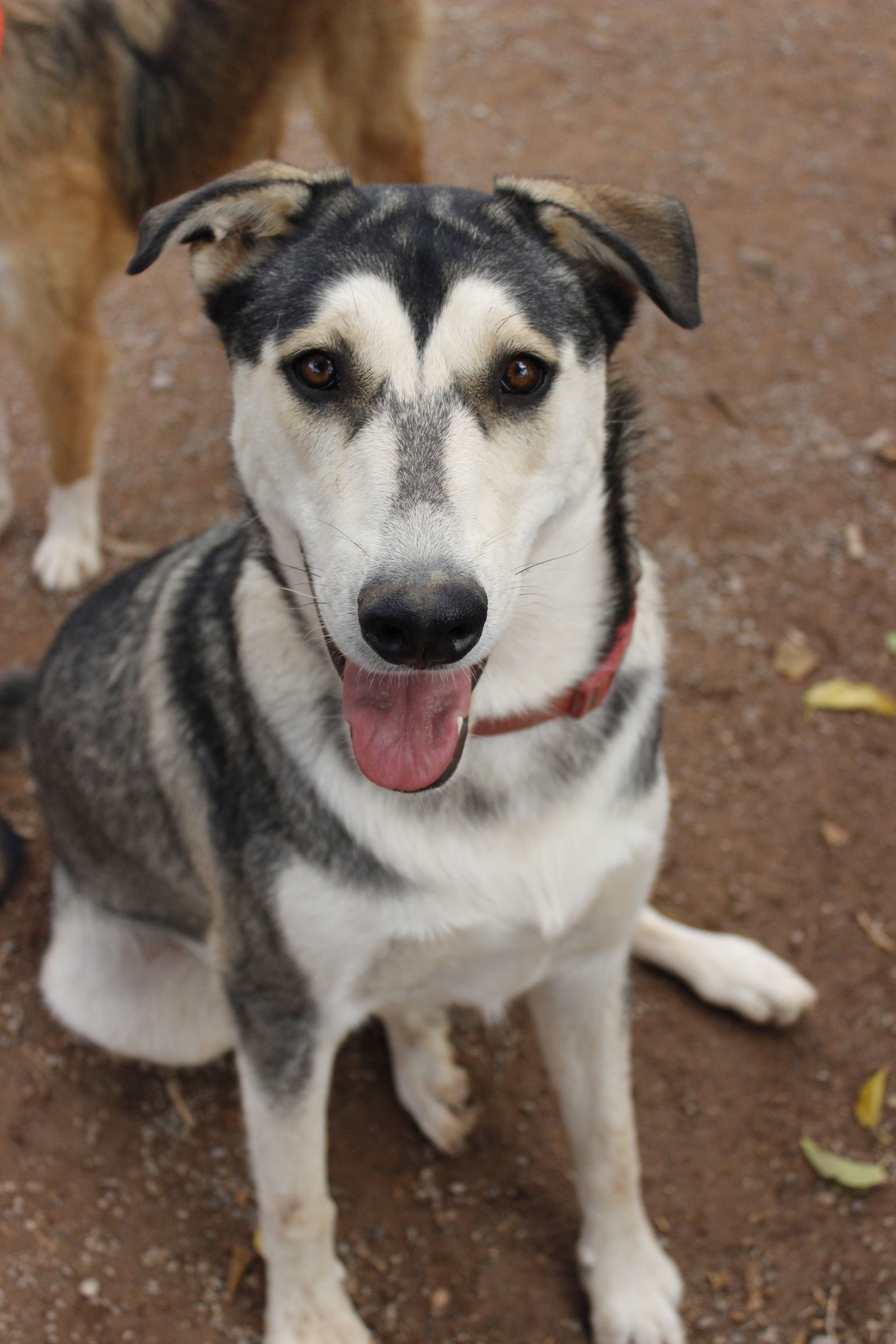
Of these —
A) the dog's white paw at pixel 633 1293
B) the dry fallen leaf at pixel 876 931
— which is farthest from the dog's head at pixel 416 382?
the dry fallen leaf at pixel 876 931

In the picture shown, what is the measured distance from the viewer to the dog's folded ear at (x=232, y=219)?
1.90 metres

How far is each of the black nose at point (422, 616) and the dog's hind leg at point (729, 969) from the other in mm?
1621

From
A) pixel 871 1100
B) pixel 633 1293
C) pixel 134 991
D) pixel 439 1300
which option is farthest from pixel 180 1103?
pixel 871 1100

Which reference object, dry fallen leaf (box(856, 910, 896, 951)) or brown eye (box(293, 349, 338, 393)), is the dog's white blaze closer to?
brown eye (box(293, 349, 338, 393))

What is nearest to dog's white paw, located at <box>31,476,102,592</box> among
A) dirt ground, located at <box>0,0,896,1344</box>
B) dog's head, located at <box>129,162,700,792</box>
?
dirt ground, located at <box>0,0,896,1344</box>

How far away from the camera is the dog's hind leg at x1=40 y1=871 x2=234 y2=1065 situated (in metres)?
2.78

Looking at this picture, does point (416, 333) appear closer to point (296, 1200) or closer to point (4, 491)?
point (296, 1200)

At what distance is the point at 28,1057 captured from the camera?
9.95 feet

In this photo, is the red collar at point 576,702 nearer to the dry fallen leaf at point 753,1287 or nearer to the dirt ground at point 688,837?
the dirt ground at point 688,837

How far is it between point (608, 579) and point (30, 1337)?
2.04 metres

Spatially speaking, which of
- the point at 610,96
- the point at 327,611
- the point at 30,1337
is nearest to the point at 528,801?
the point at 327,611

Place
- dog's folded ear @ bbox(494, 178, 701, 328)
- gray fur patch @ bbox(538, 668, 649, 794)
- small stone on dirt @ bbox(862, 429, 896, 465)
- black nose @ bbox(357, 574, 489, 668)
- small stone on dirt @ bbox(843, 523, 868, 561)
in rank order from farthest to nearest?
small stone on dirt @ bbox(862, 429, 896, 465), small stone on dirt @ bbox(843, 523, 868, 561), gray fur patch @ bbox(538, 668, 649, 794), dog's folded ear @ bbox(494, 178, 701, 328), black nose @ bbox(357, 574, 489, 668)

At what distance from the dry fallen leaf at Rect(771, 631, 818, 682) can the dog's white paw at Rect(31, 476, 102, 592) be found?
2.43 meters

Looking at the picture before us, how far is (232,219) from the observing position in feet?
6.59
